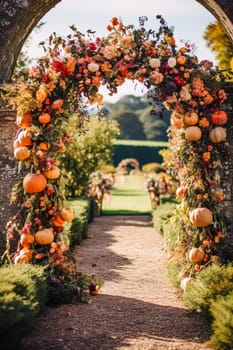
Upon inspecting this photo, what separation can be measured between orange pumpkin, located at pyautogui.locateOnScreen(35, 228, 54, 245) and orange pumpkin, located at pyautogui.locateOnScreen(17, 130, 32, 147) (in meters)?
1.04

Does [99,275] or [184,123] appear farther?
[99,275]

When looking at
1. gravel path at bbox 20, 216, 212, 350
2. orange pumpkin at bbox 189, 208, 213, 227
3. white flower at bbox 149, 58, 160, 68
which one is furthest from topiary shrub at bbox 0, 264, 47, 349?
white flower at bbox 149, 58, 160, 68

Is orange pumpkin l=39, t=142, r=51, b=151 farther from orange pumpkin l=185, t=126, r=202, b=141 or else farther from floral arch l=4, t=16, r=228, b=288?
orange pumpkin l=185, t=126, r=202, b=141

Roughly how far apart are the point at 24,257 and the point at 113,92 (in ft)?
7.25

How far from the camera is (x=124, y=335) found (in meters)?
4.98

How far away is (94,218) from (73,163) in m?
2.04

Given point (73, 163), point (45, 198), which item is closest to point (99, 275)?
point (45, 198)

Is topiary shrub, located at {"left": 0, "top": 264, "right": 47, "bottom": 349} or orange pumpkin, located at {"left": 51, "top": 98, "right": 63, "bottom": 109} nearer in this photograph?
topiary shrub, located at {"left": 0, "top": 264, "right": 47, "bottom": 349}

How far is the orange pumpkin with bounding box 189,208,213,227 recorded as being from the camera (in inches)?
228

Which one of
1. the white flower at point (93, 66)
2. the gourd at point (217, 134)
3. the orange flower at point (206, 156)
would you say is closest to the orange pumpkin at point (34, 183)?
the white flower at point (93, 66)

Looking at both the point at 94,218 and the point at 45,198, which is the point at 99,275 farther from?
the point at 94,218

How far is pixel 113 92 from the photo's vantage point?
19.7 ft

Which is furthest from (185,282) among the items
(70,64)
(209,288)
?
(70,64)

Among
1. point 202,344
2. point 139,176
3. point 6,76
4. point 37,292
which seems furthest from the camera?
point 139,176
